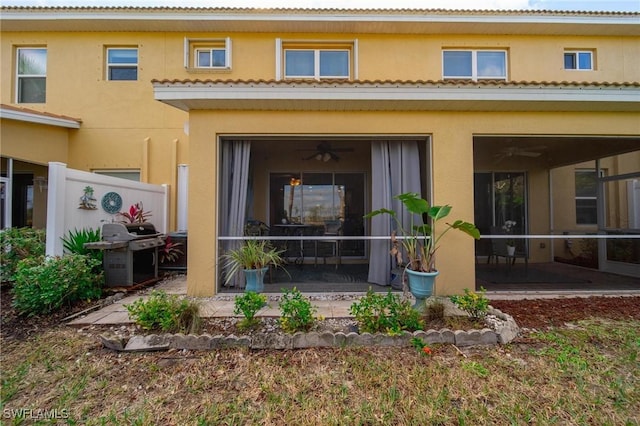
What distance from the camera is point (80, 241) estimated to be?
451cm

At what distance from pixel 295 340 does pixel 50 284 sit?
3.48 meters

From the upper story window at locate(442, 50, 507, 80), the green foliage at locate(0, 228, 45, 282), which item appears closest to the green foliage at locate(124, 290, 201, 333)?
the green foliage at locate(0, 228, 45, 282)

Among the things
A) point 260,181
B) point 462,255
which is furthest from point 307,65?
point 462,255

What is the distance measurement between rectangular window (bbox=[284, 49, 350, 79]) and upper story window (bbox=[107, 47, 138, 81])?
3953 millimetres

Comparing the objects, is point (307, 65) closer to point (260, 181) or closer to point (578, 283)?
point (260, 181)

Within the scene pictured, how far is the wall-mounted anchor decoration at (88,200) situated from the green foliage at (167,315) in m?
2.97

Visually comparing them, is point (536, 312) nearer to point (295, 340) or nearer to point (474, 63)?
point (295, 340)

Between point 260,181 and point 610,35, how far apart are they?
10098 mm

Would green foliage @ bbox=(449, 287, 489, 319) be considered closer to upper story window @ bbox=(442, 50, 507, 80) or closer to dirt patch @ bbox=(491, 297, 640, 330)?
dirt patch @ bbox=(491, 297, 640, 330)

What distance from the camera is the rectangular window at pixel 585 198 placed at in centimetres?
739

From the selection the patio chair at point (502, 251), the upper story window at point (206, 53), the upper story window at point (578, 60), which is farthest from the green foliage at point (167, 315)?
the upper story window at point (578, 60)

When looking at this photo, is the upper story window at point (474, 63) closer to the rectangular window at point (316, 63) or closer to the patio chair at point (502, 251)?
the rectangular window at point (316, 63)

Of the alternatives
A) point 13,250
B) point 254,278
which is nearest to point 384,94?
point 254,278

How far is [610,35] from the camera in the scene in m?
7.10
